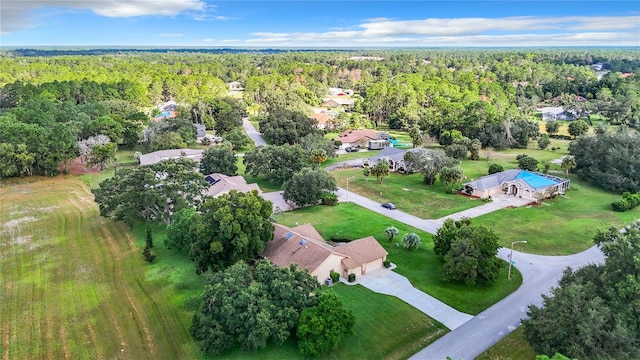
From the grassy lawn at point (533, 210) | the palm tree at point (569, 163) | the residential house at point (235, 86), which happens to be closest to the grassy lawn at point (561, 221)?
the grassy lawn at point (533, 210)

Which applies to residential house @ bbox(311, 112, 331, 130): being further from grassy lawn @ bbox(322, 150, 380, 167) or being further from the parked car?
the parked car

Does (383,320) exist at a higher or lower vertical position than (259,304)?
lower

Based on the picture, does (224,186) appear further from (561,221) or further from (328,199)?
(561,221)

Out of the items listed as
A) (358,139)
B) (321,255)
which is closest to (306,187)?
(321,255)

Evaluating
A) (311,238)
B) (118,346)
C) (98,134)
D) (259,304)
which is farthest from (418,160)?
(98,134)

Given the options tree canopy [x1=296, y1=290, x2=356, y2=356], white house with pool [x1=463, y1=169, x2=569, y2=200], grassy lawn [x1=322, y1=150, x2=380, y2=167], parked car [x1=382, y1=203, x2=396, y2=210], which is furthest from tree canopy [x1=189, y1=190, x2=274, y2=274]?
grassy lawn [x1=322, y1=150, x2=380, y2=167]

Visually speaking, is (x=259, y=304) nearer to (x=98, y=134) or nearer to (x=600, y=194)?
(x=600, y=194)

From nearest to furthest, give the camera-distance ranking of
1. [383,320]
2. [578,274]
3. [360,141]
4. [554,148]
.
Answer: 1. [578,274]
2. [383,320]
3. [554,148]
4. [360,141]

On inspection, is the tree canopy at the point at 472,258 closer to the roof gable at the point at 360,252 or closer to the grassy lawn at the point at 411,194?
the roof gable at the point at 360,252
